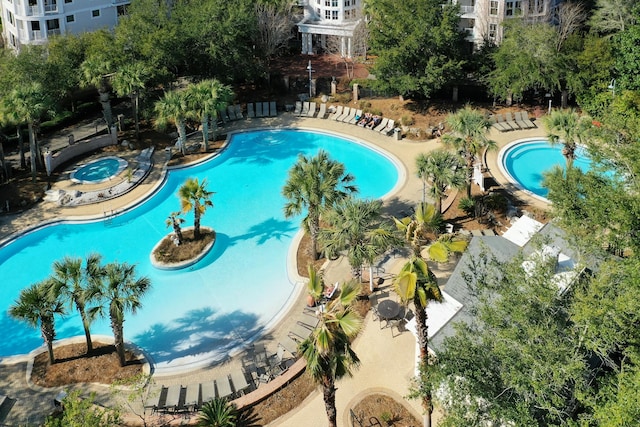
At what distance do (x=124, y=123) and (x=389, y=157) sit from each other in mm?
21309

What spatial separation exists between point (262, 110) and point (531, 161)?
72.5 ft

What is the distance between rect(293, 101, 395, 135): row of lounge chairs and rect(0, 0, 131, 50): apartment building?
Answer: 70.8 feet

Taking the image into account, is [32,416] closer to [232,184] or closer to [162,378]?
[162,378]

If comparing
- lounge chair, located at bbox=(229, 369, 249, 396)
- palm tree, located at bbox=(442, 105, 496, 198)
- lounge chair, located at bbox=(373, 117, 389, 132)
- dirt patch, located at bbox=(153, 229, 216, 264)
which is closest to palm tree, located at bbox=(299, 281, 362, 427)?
lounge chair, located at bbox=(229, 369, 249, 396)

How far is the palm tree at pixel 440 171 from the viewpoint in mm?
34656

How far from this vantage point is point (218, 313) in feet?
105

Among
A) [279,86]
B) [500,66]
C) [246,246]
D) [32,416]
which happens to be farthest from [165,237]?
[500,66]

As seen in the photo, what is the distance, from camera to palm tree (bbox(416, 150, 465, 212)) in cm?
3466

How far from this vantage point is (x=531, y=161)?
4559cm

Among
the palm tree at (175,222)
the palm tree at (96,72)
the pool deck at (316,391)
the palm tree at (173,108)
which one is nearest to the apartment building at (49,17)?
the palm tree at (96,72)

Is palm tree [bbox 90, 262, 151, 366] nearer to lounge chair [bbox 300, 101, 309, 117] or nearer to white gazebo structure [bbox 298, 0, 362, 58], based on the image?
lounge chair [bbox 300, 101, 309, 117]

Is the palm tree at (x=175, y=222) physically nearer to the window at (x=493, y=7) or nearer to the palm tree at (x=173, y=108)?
the palm tree at (x=173, y=108)

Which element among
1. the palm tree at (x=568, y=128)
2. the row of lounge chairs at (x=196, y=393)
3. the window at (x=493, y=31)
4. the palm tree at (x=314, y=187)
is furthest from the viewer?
the window at (x=493, y=31)

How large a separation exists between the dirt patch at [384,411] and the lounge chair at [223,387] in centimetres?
534
